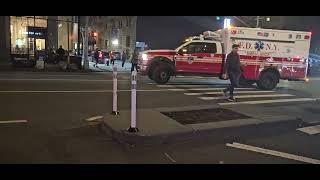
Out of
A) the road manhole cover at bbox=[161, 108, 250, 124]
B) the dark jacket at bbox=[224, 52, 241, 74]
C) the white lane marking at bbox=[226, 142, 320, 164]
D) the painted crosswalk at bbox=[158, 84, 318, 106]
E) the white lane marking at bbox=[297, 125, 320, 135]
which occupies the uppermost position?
the dark jacket at bbox=[224, 52, 241, 74]

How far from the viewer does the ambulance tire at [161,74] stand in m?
17.5

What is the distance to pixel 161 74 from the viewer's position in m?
17.6

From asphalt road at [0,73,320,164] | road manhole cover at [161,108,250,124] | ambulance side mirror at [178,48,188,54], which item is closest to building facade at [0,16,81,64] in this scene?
ambulance side mirror at [178,48,188,54]

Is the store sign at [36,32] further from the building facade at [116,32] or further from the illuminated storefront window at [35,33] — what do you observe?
the building facade at [116,32]

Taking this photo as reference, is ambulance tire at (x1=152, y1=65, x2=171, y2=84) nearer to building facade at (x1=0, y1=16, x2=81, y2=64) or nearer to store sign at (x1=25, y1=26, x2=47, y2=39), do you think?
building facade at (x1=0, y1=16, x2=81, y2=64)

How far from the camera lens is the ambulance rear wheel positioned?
17531 millimetres

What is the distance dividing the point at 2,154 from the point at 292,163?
486 cm

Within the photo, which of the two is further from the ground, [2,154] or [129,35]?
[129,35]

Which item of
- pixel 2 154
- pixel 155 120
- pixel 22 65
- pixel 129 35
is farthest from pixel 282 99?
pixel 129 35

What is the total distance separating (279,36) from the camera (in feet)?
58.0

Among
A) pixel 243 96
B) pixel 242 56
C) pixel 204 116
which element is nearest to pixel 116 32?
pixel 242 56

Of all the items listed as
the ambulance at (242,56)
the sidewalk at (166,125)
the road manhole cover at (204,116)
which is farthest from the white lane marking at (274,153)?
the ambulance at (242,56)
